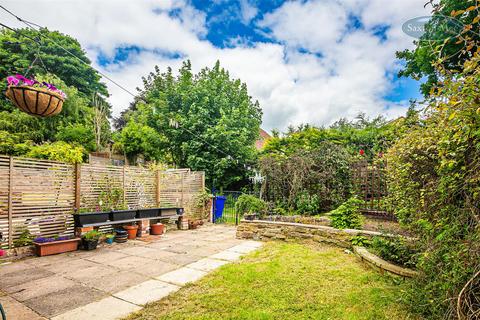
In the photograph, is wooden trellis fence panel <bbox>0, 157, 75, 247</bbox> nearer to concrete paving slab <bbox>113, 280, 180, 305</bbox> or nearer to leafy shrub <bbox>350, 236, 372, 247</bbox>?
concrete paving slab <bbox>113, 280, 180, 305</bbox>

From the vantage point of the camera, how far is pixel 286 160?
7.84 m

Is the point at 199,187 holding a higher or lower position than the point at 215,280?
higher

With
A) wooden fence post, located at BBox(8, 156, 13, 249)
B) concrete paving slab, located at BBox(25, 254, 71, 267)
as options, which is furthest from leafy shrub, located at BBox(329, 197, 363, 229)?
wooden fence post, located at BBox(8, 156, 13, 249)

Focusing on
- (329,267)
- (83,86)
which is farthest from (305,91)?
(83,86)

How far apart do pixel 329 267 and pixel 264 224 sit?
236cm

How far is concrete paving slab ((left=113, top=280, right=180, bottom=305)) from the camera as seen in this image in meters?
2.83

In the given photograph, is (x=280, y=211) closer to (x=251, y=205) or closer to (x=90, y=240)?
(x=251, y=205)

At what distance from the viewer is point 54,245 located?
15.3 feet

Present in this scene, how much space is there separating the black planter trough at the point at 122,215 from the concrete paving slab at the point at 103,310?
128 inches

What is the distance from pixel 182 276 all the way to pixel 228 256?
124 centimetres

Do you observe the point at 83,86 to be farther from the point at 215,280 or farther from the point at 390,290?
the point at 390,290

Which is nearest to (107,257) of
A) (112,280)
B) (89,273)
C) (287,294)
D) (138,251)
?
(138,251)

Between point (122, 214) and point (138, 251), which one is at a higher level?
point (122, 214)

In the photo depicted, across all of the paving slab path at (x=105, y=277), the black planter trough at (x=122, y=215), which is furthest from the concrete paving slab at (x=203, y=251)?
the black planter trough at (x=122, y=215)
